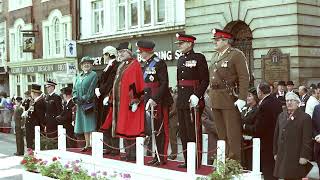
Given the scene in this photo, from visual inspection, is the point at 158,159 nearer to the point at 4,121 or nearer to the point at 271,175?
the point at 271,175

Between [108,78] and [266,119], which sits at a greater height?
[108,78]

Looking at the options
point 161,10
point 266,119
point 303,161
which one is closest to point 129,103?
point 266,119

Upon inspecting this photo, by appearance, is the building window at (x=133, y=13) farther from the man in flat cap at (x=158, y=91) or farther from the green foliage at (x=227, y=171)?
the green foliage at (x=227, y=171)

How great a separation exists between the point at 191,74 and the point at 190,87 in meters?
0.19

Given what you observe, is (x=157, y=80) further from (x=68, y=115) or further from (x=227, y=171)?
(x=68, y=115)

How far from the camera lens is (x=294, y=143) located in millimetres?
7738

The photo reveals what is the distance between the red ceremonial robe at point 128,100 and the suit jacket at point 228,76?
5.11 ft

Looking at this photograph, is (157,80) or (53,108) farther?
(53,108)

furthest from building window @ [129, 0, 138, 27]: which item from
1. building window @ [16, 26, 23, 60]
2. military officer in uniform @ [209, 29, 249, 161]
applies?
military officer in uniform @ [209, 29, 249, 161]

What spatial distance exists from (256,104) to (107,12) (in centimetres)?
1795

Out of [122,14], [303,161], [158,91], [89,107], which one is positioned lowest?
[303,161]

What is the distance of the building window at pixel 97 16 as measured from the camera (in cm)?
2673

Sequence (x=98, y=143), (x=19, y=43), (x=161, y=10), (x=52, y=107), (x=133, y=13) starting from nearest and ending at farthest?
1. (x=98, y=143)
2. (x=52, y=107)
3. (x=161, y=10)
4. (x=133, y=13)
5. (x=19, y=43)

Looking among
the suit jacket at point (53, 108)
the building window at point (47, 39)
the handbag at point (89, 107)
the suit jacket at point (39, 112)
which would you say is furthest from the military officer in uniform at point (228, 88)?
the building window at point (47, 39)
